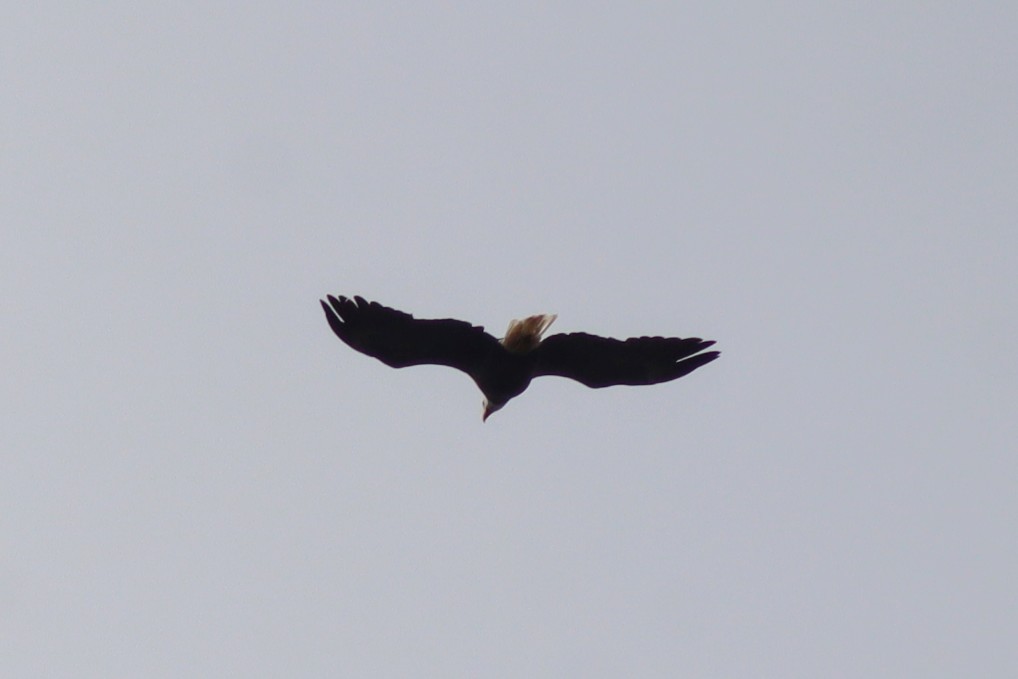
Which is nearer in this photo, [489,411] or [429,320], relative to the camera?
[429,320]

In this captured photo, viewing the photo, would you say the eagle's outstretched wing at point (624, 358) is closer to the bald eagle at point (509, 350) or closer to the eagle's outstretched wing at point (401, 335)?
the bald eagle at point (509, 350)

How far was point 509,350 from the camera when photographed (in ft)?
43.3

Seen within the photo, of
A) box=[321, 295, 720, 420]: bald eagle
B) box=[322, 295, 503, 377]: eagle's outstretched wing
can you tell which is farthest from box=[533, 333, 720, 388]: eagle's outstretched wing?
box=[322, 295, 503, 377]: eagle's outstretched wing

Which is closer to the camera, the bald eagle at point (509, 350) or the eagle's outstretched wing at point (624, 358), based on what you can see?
the bald eagle at point (509, 350)

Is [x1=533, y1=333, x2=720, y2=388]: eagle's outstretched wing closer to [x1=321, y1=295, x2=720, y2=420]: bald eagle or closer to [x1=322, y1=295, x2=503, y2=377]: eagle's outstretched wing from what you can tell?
[x1=321, y1=295, x2=720, y2=420]: bald eagle

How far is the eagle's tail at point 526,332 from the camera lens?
13000mm

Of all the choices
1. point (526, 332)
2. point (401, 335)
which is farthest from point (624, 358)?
point (401, 335)

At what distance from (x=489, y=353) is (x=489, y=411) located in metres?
0.86

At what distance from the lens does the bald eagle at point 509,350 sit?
12742 mm

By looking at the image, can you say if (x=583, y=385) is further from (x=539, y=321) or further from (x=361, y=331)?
(x=361, y=331)

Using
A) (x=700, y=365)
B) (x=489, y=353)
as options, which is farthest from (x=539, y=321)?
(x=700, y=365)

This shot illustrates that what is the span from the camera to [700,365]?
13367 mm

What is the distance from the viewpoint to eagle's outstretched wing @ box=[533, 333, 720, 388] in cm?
1327

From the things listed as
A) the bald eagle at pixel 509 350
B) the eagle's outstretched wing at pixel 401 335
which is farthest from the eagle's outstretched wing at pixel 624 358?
the eagle's outstretched wing at pixel 401 335
